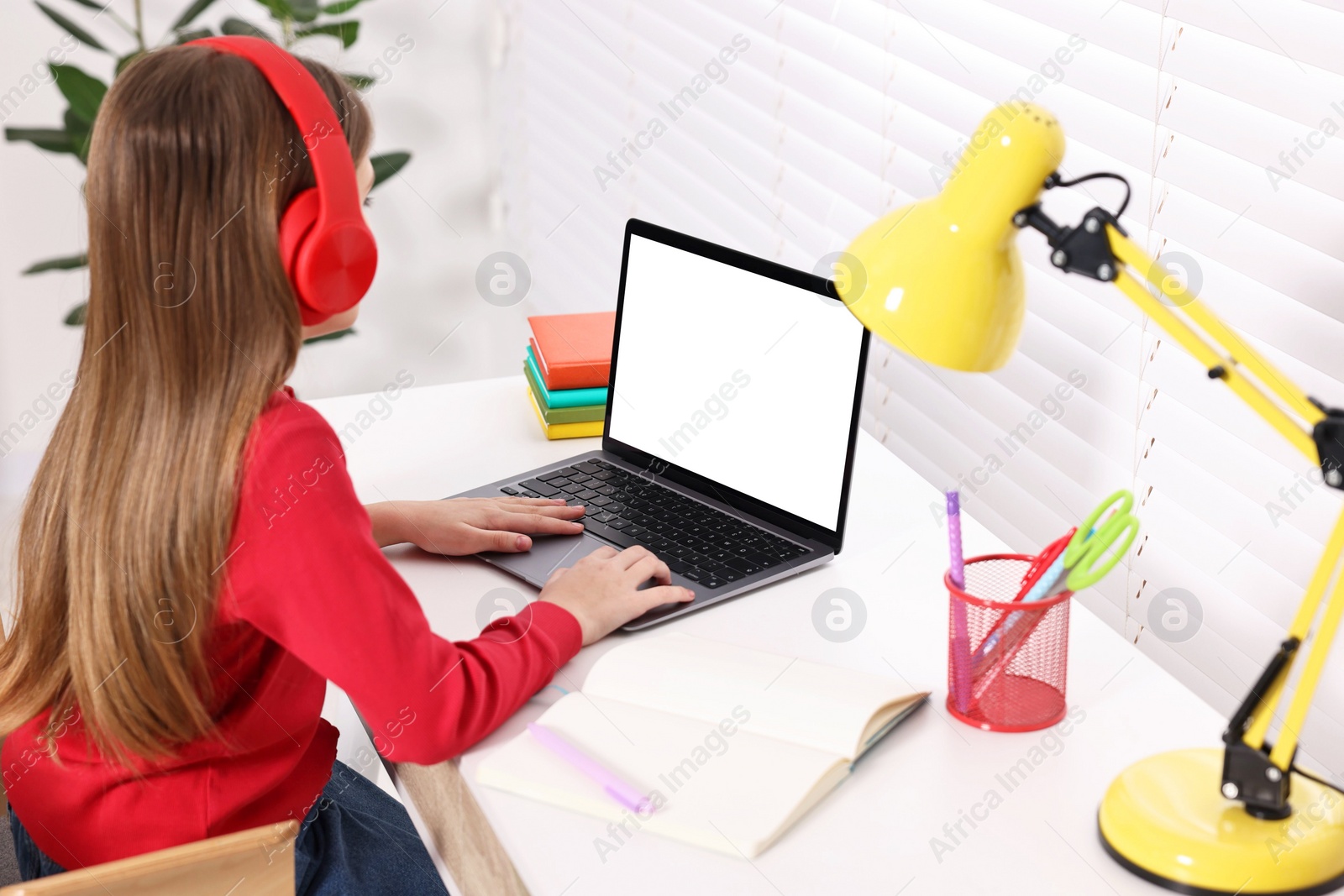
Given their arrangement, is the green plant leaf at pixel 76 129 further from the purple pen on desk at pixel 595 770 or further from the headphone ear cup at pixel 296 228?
the purple pen on desk at pixel 595 770

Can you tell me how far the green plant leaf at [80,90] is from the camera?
85.0 inches

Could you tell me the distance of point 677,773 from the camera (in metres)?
0.82

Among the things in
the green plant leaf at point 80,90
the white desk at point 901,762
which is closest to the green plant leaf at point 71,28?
the green plant leaf at point 80,90

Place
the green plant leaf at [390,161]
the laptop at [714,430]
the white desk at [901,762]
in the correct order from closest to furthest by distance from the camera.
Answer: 1. the white desk at [901,762]
2. the laptop at [714,430]
3. the green plant leaf at [390,161]

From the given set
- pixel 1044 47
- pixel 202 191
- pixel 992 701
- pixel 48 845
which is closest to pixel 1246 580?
pixel 992 701

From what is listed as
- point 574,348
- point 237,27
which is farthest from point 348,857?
point 237,27

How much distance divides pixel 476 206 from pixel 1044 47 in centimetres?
180

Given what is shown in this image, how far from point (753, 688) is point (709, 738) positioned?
0.06 metres

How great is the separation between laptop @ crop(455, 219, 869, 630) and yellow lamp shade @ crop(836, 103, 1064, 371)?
1.10 feet

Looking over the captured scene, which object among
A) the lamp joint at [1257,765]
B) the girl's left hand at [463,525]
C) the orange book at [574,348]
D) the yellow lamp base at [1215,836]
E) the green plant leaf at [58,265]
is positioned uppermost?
the lamp joint at [1257,765]

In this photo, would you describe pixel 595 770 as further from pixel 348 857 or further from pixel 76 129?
pixel 76 129

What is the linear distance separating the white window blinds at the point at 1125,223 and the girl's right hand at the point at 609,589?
1.48 feet

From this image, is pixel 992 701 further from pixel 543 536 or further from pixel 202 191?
pixel 202 191

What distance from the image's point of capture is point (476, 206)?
108 inches
